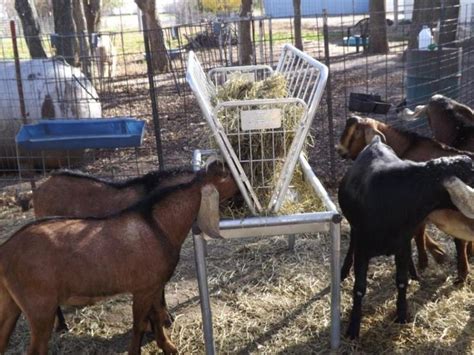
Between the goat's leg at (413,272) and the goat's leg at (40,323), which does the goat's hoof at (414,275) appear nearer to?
the goat's leg at (413,272)

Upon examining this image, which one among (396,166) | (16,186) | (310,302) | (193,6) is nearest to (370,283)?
(310,302)

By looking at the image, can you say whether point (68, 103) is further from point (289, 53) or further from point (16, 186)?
point (289, 53)

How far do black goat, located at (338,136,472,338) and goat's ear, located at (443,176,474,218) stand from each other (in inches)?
2.1

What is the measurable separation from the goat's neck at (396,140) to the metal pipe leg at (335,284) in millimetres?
1512

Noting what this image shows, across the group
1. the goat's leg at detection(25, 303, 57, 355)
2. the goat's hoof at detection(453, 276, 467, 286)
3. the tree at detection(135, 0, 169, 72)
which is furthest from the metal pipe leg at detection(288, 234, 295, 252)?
the tree at detection(135, 0, 169, 72)

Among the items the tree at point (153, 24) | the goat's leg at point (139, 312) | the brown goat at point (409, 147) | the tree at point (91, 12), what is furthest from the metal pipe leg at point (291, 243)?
the tree at point (91, 12)

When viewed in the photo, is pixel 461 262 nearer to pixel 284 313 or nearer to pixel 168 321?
pixel 284 313

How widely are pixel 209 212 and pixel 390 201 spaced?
118cm

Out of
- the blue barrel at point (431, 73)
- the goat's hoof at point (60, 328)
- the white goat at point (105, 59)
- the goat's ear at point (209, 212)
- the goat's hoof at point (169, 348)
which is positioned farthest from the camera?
the white goat at point (105, 59)

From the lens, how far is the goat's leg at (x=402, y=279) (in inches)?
171

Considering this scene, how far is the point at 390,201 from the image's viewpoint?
4.04 m

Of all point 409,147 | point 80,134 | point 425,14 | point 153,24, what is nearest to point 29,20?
point 153,24

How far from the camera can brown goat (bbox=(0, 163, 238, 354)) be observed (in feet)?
11.9

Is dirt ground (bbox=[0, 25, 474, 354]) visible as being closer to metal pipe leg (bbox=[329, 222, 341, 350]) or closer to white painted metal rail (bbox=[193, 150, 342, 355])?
metal pipe leg (bbox=[329, 222, 341, 350])
